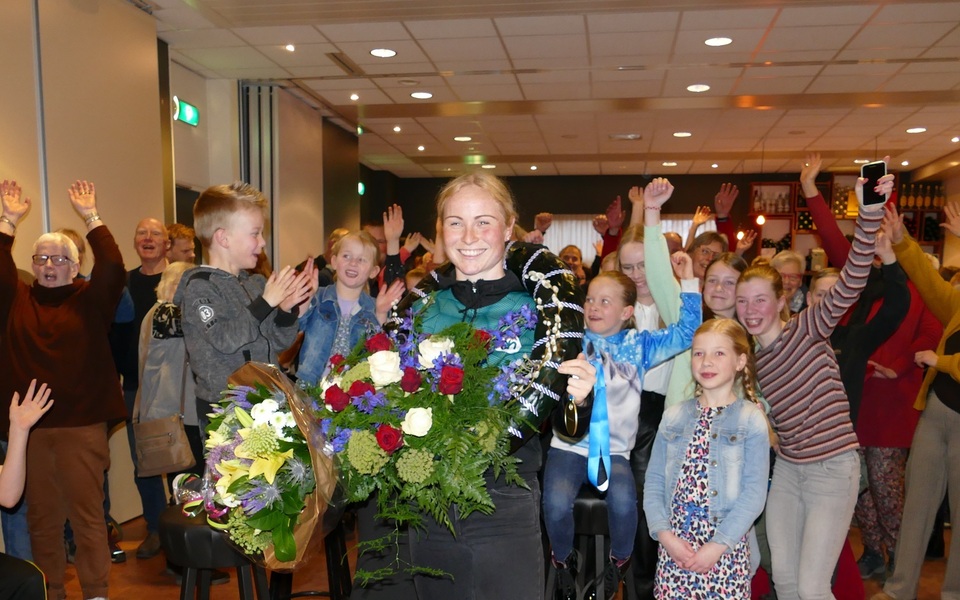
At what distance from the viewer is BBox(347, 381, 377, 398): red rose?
170 centimetres

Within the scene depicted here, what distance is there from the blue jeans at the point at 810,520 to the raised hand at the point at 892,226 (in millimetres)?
1026

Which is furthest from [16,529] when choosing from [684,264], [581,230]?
[581,230]

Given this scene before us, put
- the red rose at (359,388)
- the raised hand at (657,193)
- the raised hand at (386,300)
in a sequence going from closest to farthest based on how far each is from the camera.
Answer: the red rose at (359,388), the raised hand at (657,193), the raised hand at (386,300)

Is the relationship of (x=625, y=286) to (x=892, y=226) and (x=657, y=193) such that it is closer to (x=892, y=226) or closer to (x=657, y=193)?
(x=657, y=193)

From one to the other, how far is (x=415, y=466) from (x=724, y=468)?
141 centimetres

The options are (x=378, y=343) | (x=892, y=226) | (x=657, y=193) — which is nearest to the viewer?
(x=378, y=343)

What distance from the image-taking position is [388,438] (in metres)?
1.60

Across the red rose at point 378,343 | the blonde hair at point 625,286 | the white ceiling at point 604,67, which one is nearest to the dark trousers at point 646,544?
the blonde hair at point 625,286

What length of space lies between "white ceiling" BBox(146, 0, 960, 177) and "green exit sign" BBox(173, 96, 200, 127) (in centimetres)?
37

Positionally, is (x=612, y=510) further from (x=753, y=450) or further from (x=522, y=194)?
(x=522, y=194)

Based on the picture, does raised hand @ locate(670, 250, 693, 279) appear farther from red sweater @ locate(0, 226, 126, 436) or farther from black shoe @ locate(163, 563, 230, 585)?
black shoe @ locate(163, 563, 230, 585)

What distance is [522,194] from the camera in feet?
47.0

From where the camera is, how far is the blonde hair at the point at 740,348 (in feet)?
8.93

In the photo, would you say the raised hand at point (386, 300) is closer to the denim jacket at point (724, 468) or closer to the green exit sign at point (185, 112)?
the denim jacket at point (724, 468)
